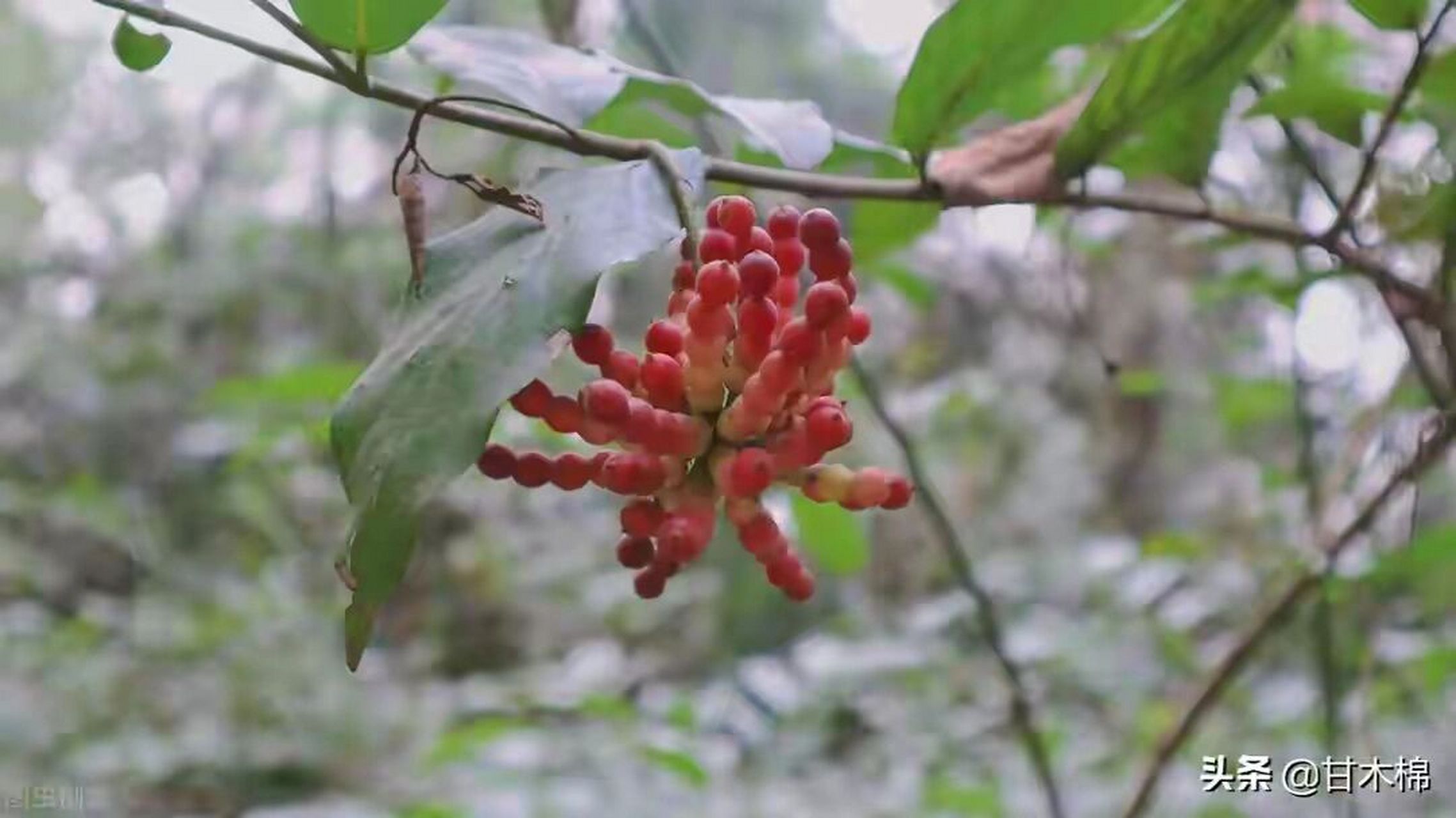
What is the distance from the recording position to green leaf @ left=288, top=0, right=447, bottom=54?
0.48 m

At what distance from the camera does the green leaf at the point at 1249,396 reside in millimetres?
1468

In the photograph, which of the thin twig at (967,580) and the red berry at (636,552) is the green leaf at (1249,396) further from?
the red berry at (636,552)

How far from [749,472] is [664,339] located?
6 cm

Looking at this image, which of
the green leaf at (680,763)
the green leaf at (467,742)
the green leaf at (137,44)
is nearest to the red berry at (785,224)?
the green leaf at (137,44)

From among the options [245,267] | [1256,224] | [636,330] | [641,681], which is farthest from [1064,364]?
[1256,224]

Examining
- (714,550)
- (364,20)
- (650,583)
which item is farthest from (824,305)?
(714,550)

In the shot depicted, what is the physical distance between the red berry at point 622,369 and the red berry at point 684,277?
40 mm

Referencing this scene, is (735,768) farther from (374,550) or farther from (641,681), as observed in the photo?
(374,550)

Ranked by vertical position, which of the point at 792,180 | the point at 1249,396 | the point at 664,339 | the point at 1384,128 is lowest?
the point at 664,339

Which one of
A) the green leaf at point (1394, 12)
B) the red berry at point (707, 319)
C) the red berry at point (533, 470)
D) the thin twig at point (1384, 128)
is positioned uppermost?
the green leaf at point (1394, 12)

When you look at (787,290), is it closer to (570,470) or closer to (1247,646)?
(570,470)

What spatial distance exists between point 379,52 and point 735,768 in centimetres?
121

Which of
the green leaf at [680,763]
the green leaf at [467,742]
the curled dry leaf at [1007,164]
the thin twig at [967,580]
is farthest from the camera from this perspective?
the green leaf at [467,742]

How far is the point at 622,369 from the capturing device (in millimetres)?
437
